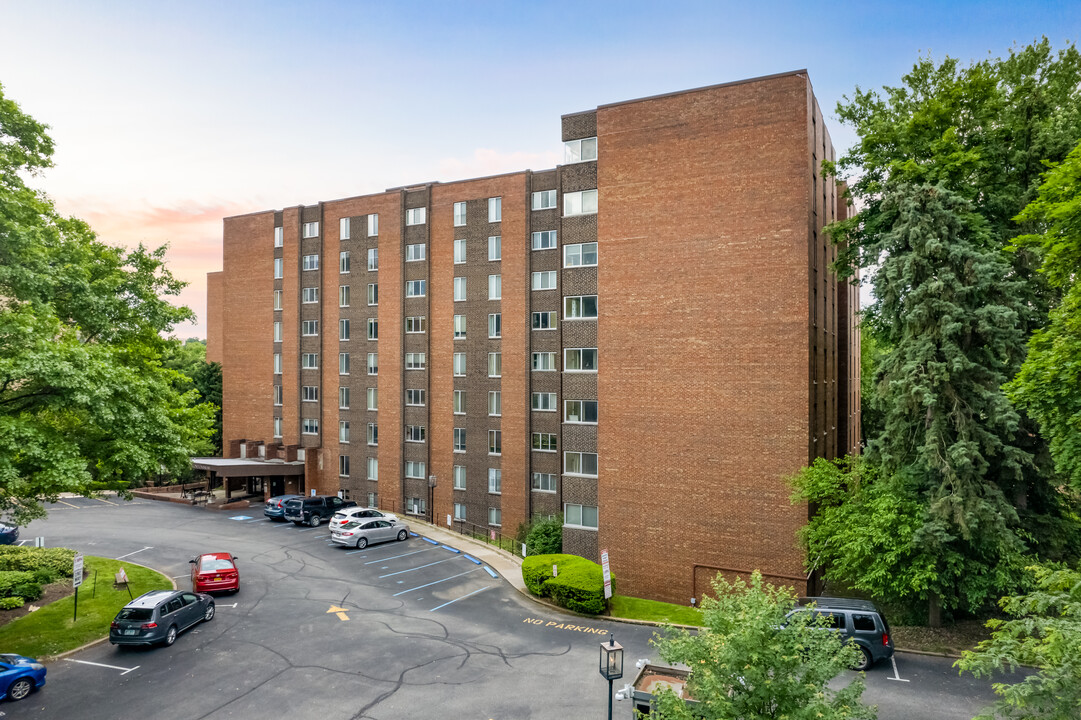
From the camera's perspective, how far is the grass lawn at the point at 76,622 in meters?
19.5

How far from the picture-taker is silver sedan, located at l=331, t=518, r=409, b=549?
1296 inches

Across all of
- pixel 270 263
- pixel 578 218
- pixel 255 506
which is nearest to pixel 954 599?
pixel 578 218

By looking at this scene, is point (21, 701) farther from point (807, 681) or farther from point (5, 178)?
point (807, 681)

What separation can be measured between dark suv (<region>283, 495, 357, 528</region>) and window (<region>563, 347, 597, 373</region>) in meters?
18.0

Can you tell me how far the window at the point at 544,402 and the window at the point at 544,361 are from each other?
1.41 metres

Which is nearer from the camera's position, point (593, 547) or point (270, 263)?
point (593, 547)

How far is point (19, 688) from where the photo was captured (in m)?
16.1

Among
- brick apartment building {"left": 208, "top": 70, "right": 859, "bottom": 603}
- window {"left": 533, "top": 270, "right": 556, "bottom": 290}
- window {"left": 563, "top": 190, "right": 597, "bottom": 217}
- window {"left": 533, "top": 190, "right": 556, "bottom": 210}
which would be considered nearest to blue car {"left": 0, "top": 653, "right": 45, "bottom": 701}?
brick apartment building {"left": 208, "top": 70, "right": 859, "bottom": 603}

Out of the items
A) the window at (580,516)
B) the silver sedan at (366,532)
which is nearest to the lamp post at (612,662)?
the window at (580,516)

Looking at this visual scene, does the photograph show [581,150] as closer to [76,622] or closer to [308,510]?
[308,510]

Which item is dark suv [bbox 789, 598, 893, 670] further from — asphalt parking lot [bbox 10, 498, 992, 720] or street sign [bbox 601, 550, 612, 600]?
street sign [bbox 601, 550, 612, 600]

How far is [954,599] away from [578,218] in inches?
923

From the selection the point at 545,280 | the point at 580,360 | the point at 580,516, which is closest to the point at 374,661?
the point at 580,516

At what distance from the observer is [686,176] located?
87.3 feet
